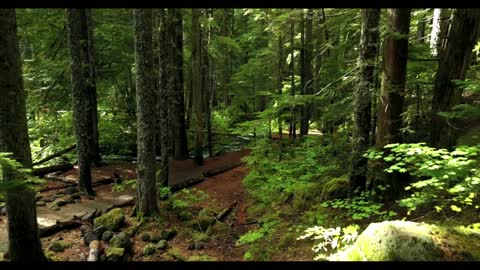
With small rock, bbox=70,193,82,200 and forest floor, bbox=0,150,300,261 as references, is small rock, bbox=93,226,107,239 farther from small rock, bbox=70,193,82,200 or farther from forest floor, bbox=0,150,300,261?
small rock, bbox=70,193,82,200

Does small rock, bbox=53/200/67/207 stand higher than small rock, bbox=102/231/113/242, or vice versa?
small rock, bbox=53/200/67/207

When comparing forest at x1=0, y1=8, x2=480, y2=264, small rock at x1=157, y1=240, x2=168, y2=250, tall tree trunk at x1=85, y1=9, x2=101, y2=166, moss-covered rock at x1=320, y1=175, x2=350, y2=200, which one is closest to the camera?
forest at x1=0, y1=8, x2=480, y2=264

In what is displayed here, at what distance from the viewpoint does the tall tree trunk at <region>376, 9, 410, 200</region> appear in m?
6.59

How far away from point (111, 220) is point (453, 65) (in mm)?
8862

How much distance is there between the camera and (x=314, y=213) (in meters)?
8.46

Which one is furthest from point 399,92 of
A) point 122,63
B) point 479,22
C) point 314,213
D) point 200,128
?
point 122,63

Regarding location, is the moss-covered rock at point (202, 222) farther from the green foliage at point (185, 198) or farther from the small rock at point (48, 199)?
the small rock at point (48, 199)

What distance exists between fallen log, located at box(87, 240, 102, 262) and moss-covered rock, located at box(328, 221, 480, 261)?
6.09 meters

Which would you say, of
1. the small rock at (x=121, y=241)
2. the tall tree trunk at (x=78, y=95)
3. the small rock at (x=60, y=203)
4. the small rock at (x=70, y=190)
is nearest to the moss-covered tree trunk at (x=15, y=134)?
the small rock at (x=121, y=241)

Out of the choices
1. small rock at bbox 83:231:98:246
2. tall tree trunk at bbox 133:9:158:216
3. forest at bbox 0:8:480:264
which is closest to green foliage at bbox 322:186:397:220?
forest at bbox 0:8:480:264

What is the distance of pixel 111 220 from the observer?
9.63 meters

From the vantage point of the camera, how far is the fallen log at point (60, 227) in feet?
29.6

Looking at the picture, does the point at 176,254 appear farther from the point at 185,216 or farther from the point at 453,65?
the point at 453,65
